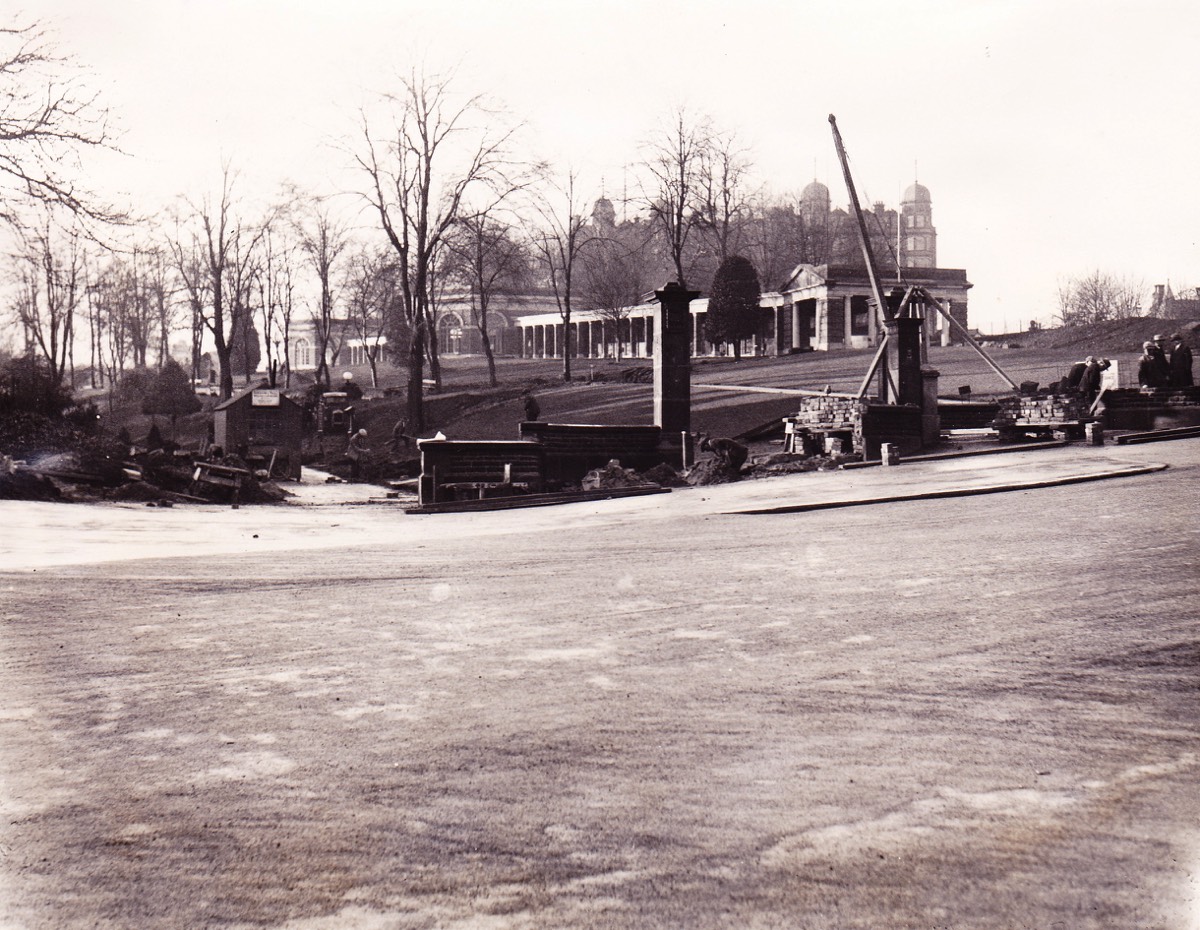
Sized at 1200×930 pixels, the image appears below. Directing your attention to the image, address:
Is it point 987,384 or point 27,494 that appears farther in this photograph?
point 987,384

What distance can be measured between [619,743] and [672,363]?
59.2 feet

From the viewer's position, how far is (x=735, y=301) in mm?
54281

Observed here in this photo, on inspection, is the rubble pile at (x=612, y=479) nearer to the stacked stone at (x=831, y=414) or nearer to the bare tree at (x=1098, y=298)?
the stacked stone at (x=831, y=414)

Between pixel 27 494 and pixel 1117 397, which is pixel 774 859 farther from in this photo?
pixel 1117 397

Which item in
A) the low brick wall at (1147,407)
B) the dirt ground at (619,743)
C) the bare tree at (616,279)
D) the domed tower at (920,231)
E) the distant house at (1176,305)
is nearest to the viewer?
the dirt ground at (619,743)

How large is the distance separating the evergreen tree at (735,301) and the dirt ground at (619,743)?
47144 millimetres

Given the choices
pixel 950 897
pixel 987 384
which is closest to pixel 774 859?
pixel 950 897

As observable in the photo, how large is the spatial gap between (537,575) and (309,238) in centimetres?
4996

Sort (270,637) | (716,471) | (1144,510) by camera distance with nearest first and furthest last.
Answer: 1. (270,637)
2. (1144,510)
3. (716,471)

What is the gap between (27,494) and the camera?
1537 centimetres

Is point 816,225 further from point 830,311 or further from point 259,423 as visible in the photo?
point 259,423

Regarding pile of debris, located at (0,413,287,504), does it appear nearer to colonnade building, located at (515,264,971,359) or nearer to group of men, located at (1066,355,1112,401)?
group of men, located at (1066,355,1112,401)

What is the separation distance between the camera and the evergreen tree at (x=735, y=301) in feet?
178

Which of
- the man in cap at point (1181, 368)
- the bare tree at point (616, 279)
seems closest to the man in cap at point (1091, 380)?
the man in cap at point (1181, 368)
